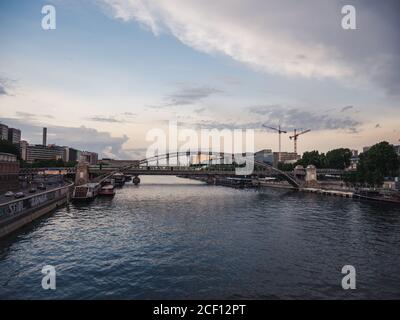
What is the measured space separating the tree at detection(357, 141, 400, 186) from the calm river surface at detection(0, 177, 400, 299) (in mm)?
43015

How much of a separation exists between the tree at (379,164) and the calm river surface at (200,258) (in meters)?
43.0

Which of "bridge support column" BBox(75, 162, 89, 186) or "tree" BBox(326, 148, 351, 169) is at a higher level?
"tree" BBox(326, 148, 351, 169)

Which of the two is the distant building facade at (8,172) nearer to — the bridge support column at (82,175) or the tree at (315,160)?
the bridge support column at (82,175)

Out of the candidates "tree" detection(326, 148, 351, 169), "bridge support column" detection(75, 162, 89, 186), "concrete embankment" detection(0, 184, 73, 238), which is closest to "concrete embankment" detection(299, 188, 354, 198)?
"tree" detection(326, 148, 351, 169)

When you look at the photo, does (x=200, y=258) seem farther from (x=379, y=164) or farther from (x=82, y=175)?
(x=379, y=164)

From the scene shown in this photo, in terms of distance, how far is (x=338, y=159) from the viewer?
126 metres

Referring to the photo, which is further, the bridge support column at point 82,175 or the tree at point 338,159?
the tree at point 338,159

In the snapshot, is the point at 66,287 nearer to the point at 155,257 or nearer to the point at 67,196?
the point at 155,257

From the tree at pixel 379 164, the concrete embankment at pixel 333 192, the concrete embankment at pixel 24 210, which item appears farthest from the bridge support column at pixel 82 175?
the tree at pixel 379 164

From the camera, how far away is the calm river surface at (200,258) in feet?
52.6

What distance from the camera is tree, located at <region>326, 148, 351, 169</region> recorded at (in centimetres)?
12668

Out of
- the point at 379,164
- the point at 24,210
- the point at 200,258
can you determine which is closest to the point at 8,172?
the point at 24,210

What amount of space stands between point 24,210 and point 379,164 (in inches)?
3006

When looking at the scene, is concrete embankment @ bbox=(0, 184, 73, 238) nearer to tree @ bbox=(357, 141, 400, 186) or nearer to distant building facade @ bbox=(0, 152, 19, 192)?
distant building facade @ bbox=(0, 152, 19, 192)
